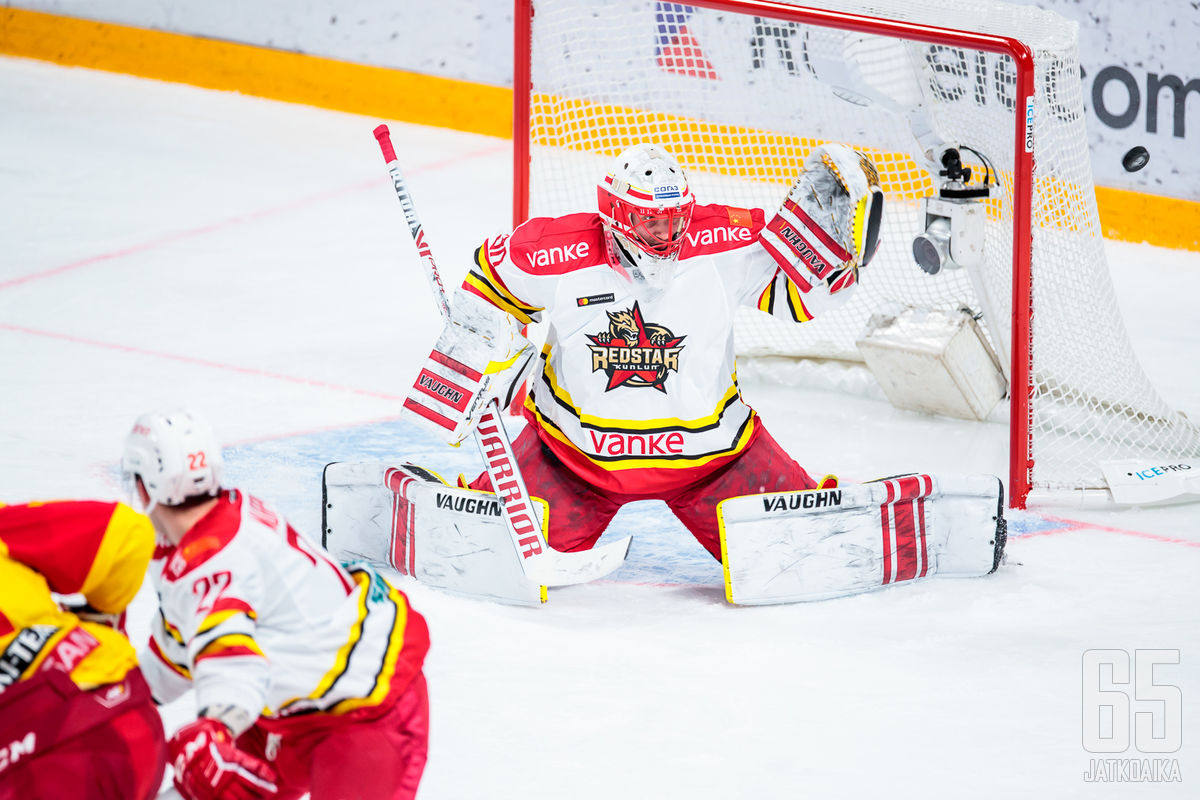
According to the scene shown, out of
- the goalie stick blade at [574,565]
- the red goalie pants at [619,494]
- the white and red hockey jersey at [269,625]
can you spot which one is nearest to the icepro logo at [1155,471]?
the red goalie pants at [619,494]

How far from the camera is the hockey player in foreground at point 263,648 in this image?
2350 millimetres

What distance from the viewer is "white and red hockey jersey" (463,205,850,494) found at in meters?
3.91

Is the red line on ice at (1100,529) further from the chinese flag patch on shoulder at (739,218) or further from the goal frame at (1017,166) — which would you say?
the chinese flag patch on shoulder at (739,218)

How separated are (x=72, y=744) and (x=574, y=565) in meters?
1.68

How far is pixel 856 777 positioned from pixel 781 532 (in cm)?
82

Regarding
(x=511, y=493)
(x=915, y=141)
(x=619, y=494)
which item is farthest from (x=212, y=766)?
(x=915, y=141)

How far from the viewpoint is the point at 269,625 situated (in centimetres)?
251

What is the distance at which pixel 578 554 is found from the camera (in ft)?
13.0

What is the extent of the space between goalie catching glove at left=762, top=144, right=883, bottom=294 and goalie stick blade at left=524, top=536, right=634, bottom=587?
2.45ft

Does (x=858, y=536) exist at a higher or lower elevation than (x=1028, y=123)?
lower

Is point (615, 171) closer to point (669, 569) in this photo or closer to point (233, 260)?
point (669, 569)

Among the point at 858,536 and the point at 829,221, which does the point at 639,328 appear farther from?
the point at 858,536

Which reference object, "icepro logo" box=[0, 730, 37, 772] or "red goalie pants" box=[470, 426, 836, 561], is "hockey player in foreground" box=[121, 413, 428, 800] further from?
"red goalie pants" box=[470, 426, 836, 561]

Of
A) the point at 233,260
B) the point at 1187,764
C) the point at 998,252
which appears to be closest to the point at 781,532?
the point at 1187,764
